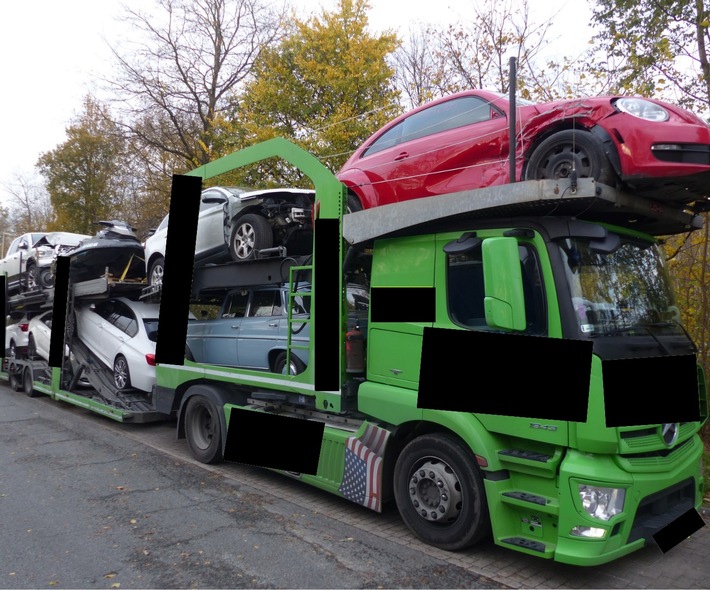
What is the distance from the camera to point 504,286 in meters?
3.72

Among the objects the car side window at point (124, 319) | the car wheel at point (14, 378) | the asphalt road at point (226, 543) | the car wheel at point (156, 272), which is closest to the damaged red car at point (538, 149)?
the asphalt road at point (226, 543)

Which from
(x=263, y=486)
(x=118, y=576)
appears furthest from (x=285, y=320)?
(x=118, y=576)

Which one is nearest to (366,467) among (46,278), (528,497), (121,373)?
(528,497)

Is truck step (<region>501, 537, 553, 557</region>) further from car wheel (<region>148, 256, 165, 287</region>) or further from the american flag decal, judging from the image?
car wheel (<region>148, 256, 165, 287</region>)

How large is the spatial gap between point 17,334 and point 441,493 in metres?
11.3

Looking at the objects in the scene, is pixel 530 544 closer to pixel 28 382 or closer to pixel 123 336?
pixel 123 336

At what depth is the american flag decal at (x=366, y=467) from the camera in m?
4.85

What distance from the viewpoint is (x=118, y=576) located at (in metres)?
4.11

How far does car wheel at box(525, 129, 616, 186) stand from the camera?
4234mm

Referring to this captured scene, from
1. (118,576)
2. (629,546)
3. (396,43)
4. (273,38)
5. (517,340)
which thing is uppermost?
(273,38)

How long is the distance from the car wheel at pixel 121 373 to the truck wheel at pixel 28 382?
10.9 ft

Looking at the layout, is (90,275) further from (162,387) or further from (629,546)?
(629,546)

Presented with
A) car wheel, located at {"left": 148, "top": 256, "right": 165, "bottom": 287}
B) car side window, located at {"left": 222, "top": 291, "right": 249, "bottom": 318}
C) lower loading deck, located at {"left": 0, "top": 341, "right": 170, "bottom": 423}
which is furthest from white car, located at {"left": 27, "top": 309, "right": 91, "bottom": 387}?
Result: car side window, located at {"left": 222, "top": 291, "right": 249, "bottom": 318}

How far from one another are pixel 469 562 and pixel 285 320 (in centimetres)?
319
